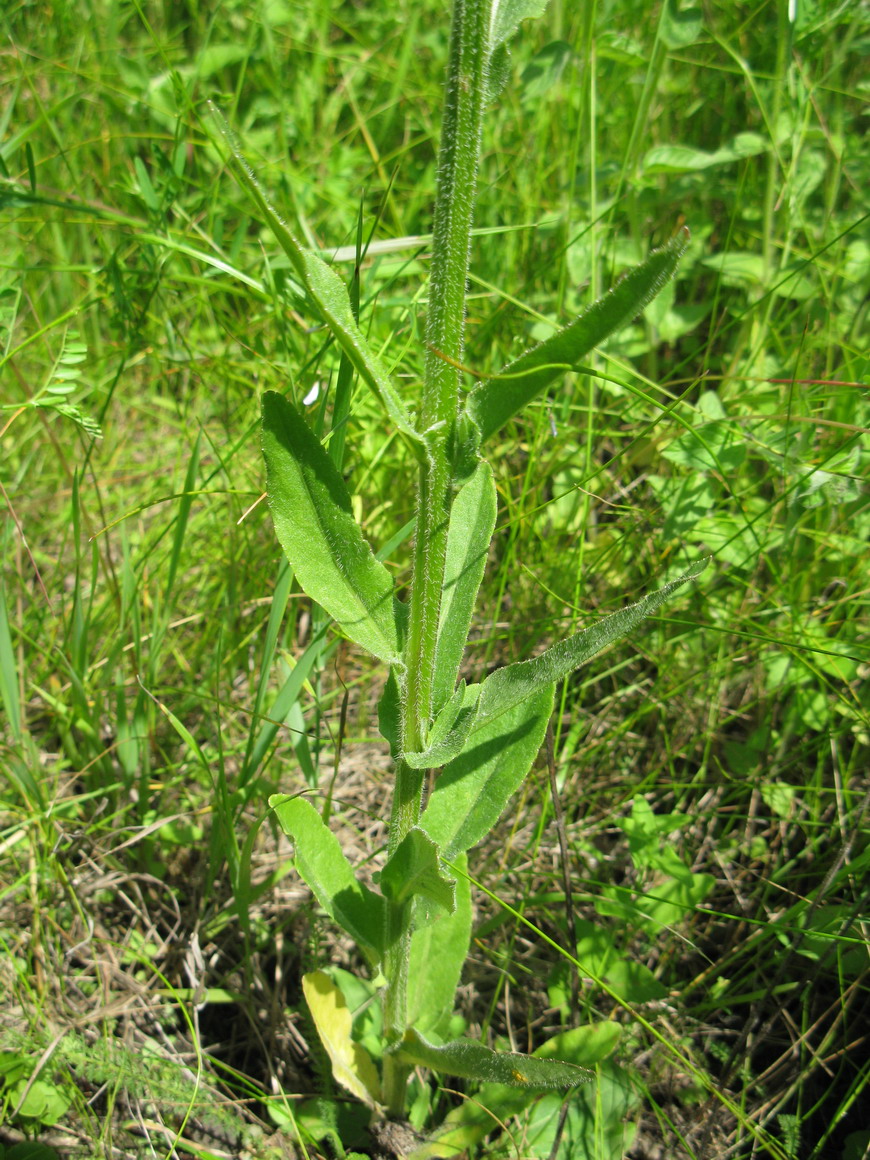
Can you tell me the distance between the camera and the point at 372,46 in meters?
3.26

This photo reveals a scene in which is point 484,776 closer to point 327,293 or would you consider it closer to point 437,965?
point 437,965

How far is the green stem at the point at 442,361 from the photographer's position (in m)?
1.07

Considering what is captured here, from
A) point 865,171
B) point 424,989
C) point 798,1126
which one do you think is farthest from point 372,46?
point 798,1126

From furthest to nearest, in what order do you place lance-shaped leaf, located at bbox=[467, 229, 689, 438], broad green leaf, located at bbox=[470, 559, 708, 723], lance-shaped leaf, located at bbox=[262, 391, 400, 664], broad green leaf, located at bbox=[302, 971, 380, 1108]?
broad green leaf, located at bbox=[302, 971, 380, 1108] < lance-shaped leaf, located at bbox=[262, 391, 400, 664] < broad green leaf, located at bbox=[470, 559, 708, 723] < lance-shaped leaf, located at bbox=[467, 229, 689, 438]

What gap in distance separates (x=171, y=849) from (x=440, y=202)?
1487 millimetres

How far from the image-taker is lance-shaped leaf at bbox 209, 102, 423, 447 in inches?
38.7

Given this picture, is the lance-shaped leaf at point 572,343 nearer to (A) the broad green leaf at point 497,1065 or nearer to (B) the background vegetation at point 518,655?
(B) the background vegetation at point 518,655

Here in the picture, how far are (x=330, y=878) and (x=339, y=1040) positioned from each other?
382mm

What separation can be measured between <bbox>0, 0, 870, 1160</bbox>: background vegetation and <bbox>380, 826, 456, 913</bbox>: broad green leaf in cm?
12

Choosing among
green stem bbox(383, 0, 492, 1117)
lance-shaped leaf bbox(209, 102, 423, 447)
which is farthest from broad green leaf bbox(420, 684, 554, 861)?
lance-shaped leaf bbox(209, 102, 423, 447)

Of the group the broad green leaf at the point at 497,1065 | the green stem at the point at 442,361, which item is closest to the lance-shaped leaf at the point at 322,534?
the green stem at the point at 442,361

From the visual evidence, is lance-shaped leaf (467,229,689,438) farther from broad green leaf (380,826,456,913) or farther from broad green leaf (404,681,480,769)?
broad green leaf (380,826,456,913)

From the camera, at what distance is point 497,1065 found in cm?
137

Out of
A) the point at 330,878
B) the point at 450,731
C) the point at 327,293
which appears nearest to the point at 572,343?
the point at 327,293
